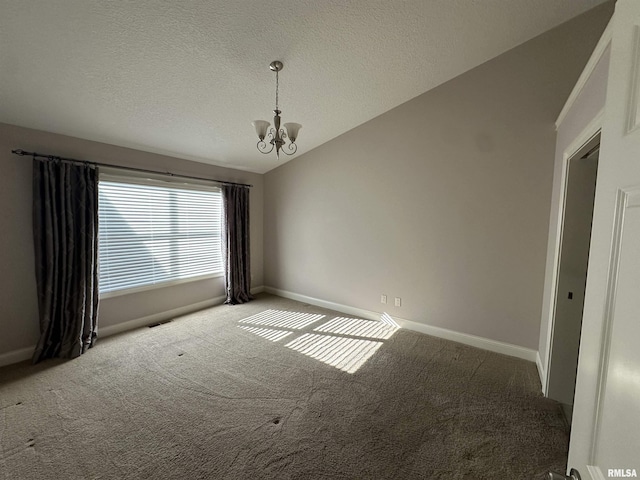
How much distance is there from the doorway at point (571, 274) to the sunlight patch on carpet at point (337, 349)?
5.20ft

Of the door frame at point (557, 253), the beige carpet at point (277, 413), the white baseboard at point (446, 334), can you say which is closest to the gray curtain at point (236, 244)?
the white baseboard at point (446, 334)

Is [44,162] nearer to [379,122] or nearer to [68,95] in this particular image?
[68,95]

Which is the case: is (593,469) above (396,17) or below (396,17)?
below

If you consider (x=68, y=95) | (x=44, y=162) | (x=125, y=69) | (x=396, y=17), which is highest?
(x=396, y=17)

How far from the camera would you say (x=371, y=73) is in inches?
108

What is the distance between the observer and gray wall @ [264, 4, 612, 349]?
2619mm

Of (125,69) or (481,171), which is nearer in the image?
(125,69)

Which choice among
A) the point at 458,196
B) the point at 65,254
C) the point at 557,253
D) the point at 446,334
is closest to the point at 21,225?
the point at 65,254

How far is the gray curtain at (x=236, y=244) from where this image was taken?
4.37m

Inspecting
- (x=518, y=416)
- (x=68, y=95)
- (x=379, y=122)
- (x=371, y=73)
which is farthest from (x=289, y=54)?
(x=518, y=416)

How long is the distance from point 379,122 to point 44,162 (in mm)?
3724

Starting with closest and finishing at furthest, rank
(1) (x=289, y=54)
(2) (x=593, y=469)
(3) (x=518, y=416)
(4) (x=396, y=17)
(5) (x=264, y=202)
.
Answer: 1. (2) (x=593, y=469)
2. (3) (x=518, y=416)
3. (4) (x=396, y=17)
4. (1) (x=289, y=54)
5. (5) (x=264, y=202)

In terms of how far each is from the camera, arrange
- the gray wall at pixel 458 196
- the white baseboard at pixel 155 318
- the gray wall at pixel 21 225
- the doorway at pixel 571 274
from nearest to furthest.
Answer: the doorway at pixel 571 274 → the gray wall at pixel 21 225 → the gray wall at pixel 458 196 → the white baseboard at pixel 155 318

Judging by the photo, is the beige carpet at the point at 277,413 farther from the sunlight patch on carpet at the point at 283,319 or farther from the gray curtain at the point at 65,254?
the sunlight patch on carpet at the point at 283,319
